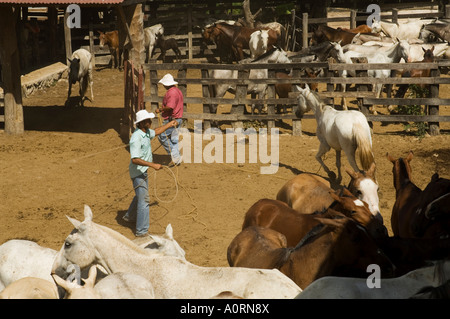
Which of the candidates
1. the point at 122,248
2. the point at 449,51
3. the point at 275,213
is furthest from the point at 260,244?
the point at 449,51

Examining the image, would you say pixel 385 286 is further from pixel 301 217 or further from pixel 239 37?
pixel 239 37

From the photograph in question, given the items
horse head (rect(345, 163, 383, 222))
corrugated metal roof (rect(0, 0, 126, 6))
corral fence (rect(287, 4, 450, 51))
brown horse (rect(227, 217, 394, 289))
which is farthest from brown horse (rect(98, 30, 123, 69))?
brown horse (rect(227, 217, 394, 289))

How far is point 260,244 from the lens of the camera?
645 cm

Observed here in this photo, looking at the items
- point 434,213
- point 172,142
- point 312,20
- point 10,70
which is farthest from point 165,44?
point 434,213

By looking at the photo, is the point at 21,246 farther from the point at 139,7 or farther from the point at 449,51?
the point at 449,51

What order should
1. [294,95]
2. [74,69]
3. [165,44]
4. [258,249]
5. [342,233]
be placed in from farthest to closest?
[165,44], [74,69], [294,95], [258,249], [342,233]

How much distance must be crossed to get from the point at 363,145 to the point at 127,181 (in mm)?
4469

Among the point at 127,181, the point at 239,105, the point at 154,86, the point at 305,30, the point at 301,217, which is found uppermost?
the point at 305,30

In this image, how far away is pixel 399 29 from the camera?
24562mm

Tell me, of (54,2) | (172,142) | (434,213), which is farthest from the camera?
(54,2)

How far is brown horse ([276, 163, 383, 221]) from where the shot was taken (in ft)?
24.6

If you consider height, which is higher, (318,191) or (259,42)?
(259,42)

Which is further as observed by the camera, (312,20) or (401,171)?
(312,20)

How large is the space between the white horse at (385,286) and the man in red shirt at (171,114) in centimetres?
804
